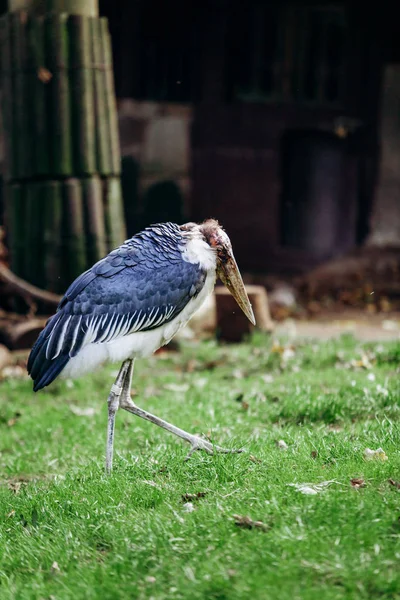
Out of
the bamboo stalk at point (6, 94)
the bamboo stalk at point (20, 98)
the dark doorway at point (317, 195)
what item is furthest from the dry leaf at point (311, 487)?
the dark doorway at point (317, 195)

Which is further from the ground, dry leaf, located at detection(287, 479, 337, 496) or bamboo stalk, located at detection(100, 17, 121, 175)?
bamboo stalk, located at detection(100, 17, 121, 175)

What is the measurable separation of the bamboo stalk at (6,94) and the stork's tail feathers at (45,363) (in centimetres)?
385

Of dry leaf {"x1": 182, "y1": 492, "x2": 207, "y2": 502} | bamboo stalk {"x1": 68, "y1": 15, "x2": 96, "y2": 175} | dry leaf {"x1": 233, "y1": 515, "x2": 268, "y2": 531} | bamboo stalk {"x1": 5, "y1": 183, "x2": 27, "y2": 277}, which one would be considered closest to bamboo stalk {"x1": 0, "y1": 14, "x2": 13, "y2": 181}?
bamboo stalk {"x1": 5, "y1": 183, "x2": 27, "y2": 277}

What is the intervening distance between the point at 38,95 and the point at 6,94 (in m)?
0.39

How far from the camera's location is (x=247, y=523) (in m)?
3.76

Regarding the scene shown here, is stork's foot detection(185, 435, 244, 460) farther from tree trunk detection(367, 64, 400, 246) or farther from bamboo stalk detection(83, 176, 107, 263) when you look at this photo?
tree trunk detection(367, 64, 400, 246)

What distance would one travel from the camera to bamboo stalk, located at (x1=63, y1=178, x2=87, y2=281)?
8.23 m

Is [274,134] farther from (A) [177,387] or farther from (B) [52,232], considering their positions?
(A) [177,387]

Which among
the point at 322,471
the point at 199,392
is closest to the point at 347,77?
the point at 199,392

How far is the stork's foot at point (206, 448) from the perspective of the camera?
465 centimetres

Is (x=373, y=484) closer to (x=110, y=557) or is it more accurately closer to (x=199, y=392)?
(x=110, y=557)

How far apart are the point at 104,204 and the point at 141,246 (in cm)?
347

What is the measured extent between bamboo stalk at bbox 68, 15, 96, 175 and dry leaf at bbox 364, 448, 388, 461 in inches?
178

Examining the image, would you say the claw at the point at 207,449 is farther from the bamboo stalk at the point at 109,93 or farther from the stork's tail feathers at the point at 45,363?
the bamboo stalk at the point at 109,93
